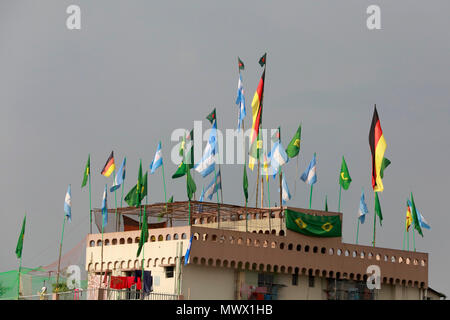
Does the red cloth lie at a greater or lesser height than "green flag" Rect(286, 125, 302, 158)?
lesser

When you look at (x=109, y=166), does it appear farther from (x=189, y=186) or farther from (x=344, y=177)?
(x=344, y=177)

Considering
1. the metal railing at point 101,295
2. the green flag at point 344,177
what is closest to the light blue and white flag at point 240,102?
the green flag at point 344,177

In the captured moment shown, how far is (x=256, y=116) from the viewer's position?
3334 inches

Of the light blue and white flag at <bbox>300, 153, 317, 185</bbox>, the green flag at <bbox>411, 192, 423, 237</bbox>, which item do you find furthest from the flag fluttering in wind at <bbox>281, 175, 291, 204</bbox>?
the green flag at <bbox>411, 192, 423, 237</bbox>

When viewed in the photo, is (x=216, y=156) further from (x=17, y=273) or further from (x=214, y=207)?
(x=17, y=273)

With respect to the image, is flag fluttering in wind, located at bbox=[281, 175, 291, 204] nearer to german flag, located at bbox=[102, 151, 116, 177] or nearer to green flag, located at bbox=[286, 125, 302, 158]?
green flag, located at bbox=[286, 125, 302, 158]

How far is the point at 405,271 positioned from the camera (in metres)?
84.8

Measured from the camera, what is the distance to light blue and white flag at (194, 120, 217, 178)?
79.8 meters

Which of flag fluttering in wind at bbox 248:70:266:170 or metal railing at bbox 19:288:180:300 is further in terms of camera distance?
flag fluttering in wind at bbox 248:70:266:170

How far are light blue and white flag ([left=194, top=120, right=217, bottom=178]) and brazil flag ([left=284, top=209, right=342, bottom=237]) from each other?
19.6 feet
